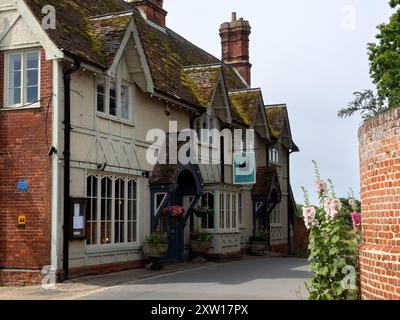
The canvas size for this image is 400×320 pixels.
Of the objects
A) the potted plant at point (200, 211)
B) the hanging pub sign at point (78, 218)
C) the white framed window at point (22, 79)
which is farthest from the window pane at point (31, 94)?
the potted plant at point (200, 211)

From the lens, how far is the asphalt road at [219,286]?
1268cm

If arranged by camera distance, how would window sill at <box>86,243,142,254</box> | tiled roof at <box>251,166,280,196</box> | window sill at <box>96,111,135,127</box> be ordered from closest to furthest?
window sill at <box>86,243,142,254</box>
window sill at <box>96,111,135,127</box>
tiled roof at <box>251,166,280,196</box>

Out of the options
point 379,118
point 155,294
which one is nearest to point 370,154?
point 379,118

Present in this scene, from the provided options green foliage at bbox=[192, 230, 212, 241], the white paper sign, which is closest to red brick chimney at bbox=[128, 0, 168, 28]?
green foliage at bbox=[192, 230, 212, 241]

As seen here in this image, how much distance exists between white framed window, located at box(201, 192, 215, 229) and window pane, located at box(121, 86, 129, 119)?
5.92 m

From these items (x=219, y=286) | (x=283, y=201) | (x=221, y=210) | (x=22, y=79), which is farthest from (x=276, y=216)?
(x=22, y=79)

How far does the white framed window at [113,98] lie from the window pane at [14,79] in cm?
213

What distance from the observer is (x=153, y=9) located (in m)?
28.4

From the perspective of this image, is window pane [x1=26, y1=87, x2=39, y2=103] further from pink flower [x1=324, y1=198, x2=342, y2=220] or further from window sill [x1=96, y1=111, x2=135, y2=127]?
pink flower [x1=324, y1=198, x2=342, y2=220]

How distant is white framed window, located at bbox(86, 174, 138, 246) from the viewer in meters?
16.3

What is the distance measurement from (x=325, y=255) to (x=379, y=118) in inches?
104

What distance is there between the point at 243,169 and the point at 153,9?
8591 mm

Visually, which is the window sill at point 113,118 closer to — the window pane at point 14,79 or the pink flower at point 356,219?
the window pane at point 14,79

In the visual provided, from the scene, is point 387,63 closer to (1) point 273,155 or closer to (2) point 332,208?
(1) point 273,155
